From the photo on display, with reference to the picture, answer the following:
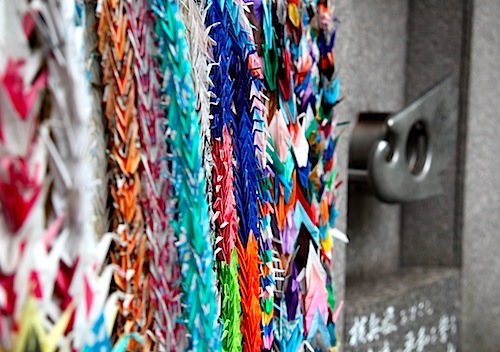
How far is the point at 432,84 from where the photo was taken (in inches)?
46.7

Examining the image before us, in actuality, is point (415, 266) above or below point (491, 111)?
below

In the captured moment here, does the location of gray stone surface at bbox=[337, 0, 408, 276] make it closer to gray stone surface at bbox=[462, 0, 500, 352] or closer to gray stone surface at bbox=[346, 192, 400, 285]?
gray stone surface at bbox=[346, 192, 400, 285]

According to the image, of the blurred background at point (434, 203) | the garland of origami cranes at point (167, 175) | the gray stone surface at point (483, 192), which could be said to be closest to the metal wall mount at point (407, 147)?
the blurred background at point (434, 203)

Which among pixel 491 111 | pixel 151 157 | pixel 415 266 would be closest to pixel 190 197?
pixel 151 157

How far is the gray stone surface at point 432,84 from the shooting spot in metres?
1.20

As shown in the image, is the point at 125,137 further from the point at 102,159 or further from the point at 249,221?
the point at 249,221

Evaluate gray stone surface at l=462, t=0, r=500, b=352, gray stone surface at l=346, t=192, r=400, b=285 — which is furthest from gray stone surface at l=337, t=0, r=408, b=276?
gray stone surface at l=462, t=0, r=500, b=352

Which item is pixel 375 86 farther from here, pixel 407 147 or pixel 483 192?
pixel 483 192

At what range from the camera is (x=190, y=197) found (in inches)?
13.1

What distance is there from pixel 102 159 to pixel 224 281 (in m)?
0.11

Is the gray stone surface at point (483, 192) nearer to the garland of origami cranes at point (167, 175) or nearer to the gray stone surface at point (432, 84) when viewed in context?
the gray stone surface at point (432, 84)

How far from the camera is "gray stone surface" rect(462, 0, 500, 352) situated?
1.24 meters

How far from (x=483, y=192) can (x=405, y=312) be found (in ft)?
1.34

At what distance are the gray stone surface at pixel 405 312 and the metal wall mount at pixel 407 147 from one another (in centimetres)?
13
